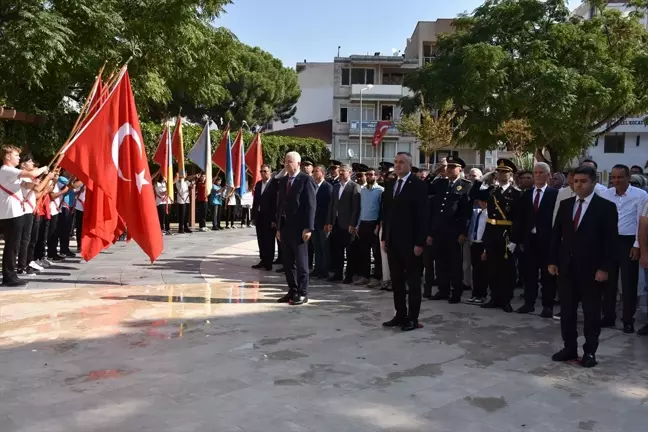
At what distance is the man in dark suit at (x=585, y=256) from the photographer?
5879 mm

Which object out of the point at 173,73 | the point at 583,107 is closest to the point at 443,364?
the point at 173,73

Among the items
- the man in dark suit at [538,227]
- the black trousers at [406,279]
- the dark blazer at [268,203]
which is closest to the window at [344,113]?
the dark blazer at [268,203]

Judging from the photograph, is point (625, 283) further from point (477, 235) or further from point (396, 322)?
point (396, 322)

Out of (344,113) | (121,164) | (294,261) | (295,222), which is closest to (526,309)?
A: (294,261)

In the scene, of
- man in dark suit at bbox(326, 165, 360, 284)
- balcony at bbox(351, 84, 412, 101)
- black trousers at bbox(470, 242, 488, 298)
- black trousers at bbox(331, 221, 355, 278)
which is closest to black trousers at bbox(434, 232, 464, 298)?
black trousers at bbox(470, 242, 488, 298)

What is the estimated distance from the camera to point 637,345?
6871 mm

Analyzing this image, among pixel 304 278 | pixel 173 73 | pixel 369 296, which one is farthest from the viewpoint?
pixel 173 73

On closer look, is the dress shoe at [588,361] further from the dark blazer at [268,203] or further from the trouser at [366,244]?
the dark blazer at [268,203]

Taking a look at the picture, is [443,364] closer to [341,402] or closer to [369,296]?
[341,402]

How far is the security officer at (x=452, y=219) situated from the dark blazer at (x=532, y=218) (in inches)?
34.4

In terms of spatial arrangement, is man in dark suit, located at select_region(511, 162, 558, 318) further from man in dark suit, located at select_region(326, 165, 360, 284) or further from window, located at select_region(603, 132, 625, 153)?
window, located at select_region(603, 132, 625, 153)

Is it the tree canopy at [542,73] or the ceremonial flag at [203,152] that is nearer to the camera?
the ceremonial flag at [203,152]

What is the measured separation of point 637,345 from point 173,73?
44.9ft

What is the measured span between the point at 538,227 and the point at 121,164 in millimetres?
5452
